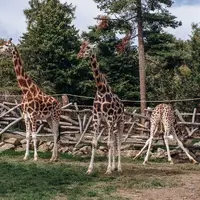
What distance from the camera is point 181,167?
1191cm

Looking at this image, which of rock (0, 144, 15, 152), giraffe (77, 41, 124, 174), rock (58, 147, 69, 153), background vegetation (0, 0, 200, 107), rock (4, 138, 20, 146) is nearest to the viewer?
giraffe (77, 41, 124, 174)

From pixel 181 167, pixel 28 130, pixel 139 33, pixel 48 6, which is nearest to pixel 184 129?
pixel 181 167

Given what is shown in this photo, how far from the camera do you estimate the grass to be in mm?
7926

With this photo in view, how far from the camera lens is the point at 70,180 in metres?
9.25

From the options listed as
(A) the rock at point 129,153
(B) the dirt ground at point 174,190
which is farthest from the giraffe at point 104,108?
(A) the rock at point 129,153

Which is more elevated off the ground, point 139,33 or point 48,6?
point 48,6

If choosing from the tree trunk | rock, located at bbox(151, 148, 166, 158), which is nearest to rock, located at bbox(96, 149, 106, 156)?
rock, located at bbox(151, 148, 166, 158)

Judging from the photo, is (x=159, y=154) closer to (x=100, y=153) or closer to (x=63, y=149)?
(x=100, y=153)

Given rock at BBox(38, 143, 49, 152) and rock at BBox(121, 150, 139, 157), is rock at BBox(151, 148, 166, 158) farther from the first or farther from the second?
rock at BBox(38, 143, 49, 152)

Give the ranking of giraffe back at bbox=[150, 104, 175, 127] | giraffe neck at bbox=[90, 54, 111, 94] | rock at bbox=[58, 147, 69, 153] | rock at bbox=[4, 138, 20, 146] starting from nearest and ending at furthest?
giraffe neck at bbox=[90, 54, 111, 94] → giraffe back at bbox=[150, 104, 175, 127] → rock at bbox=[58, 147, 69, 153] → rock at bbox=[4, 138, 20, 146]

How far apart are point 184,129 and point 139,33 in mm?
10487

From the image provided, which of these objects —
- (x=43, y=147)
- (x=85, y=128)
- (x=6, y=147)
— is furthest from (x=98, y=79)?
(x=6, y=147)

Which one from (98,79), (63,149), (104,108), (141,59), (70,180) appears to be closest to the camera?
(70,180)

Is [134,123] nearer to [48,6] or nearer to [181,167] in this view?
[181,167]
